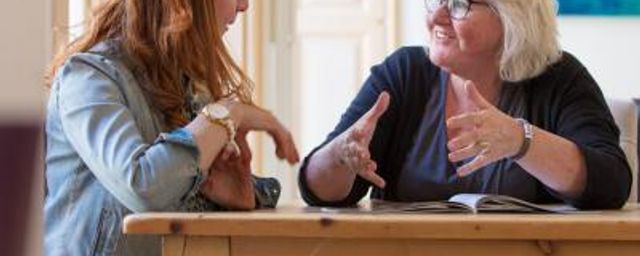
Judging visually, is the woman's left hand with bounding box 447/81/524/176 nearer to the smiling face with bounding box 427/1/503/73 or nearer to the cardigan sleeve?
the cardigan sleeve

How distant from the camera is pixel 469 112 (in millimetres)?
1531

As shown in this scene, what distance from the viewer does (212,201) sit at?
1380 mm

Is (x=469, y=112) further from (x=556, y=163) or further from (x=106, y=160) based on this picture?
(x=106, y=160)

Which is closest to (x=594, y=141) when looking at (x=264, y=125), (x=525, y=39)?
(x=525, y=39)

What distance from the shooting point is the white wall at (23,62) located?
0.33 meters

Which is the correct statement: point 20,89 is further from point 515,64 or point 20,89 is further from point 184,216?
point 515,64

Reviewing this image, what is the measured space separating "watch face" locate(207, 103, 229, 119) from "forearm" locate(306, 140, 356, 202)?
36cm

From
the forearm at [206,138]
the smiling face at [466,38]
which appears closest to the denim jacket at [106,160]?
the forearm at [206,138]

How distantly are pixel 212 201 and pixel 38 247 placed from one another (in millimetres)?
1036

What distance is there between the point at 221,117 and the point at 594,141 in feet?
2.25

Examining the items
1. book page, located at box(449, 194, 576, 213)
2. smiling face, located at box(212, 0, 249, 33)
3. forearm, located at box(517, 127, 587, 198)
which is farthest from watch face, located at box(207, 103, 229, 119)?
forearm, located at box(517, 127, 587, 198)

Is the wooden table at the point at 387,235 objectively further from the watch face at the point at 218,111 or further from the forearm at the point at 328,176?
the forearm at the point at 328,176

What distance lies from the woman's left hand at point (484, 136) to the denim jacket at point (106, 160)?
388 millimetres

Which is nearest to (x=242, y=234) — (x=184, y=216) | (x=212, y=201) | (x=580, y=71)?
(x=184, y=216)
